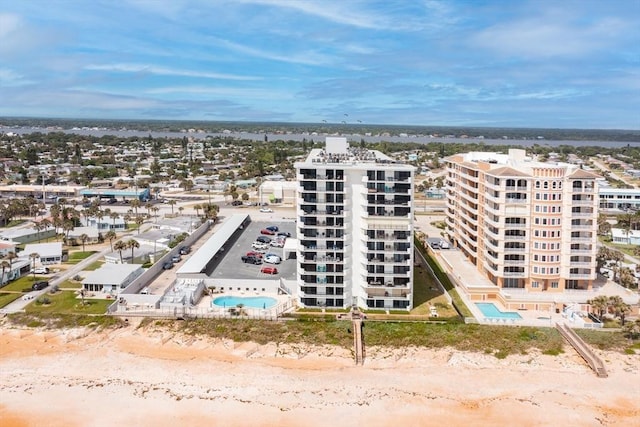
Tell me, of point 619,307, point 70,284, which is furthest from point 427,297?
point 70,284

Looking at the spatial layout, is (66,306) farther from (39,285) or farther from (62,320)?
(39,285)

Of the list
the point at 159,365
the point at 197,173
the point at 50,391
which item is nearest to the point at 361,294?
the point at 159,365

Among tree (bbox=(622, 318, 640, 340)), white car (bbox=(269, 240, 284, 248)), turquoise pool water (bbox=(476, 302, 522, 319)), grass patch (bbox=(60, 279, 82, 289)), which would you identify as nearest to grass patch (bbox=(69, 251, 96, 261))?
grass patch (bbox=(60, 279, 82, 289))

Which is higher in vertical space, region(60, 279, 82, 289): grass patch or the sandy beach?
region(60, 279, 82, 289): grass patch

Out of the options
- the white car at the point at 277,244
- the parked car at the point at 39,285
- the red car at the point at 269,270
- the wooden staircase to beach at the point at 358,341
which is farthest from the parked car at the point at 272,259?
the parked car at the point at 39,285

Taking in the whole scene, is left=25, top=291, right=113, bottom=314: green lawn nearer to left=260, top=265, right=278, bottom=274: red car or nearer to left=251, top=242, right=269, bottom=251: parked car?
left=260, top=265, right=278, bottom=274: red car

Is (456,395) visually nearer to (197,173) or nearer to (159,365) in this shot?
(159,365)

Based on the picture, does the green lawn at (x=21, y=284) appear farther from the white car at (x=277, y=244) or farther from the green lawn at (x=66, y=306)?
the white car at (x=277, y=244)
